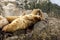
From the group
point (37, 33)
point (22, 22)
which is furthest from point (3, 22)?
point (37, 33)

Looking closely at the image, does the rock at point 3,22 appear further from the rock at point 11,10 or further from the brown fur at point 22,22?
the rock at point 11,10

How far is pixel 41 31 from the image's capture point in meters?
7.95

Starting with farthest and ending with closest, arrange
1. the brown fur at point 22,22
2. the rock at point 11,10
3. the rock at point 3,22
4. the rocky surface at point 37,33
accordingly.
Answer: the rock at point 11,10 → the rock at point 3,22 → the brown fur at point 22,22 → the rocky surface at point 37,33

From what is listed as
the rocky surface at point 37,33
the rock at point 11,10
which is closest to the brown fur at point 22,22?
the rocky surface at point 37,33

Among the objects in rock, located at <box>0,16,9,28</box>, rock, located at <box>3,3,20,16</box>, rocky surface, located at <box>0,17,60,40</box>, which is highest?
rock, located at <box>0,16,9,28</box>

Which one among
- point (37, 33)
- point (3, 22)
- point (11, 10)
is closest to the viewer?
point (37, 33)

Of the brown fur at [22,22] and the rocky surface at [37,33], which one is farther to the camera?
the brown fur at [22,22]

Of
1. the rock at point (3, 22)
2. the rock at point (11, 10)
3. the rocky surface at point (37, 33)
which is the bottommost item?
the rocky surface at point (37, 33)

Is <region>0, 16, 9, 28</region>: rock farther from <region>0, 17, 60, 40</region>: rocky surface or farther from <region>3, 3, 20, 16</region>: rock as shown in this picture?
<region>3, 3, 20, 16</region>: rock

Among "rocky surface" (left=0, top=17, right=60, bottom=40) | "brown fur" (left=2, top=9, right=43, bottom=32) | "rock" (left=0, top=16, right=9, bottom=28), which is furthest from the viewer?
"rock" (left=0, top=16, right=9, bottom=28)

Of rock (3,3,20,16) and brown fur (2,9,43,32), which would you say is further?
rock (3,3,20,16)

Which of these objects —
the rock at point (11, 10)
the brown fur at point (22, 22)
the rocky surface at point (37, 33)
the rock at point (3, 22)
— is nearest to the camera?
the rocky surface at point (37, 33)

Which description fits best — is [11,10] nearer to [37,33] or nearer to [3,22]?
[3,22]

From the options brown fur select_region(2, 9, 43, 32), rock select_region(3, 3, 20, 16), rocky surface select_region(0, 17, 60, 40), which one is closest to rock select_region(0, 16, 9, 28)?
brown fur select_region(2, 9, 43, 32)
